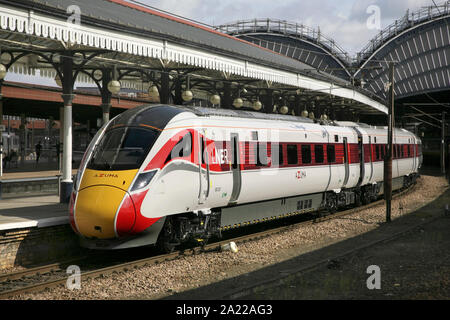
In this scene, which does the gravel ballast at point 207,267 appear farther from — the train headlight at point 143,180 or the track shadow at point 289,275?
the train headlight at point 143,180

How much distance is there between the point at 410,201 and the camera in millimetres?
25406

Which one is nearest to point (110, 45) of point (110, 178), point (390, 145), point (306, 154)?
point (110, 178)

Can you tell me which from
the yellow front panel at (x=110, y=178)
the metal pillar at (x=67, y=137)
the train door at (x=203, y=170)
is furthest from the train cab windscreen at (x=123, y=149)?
the metal pillar at (x=67, y=137)

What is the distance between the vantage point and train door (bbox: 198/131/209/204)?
12.3m

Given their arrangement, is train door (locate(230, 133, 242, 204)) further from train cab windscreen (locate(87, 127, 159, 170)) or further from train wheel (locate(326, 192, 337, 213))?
train wheel (locate(326, 192, 337, 213))

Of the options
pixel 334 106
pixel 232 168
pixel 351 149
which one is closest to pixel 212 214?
pixel 232 168

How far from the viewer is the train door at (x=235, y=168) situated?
13.4m

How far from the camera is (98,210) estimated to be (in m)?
10.5

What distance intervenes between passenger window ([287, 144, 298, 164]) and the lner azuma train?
0.11 ft

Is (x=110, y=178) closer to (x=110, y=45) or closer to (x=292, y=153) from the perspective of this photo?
(x=110, y=45)

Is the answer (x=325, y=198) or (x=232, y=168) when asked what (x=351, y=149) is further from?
(x=232, y=168)

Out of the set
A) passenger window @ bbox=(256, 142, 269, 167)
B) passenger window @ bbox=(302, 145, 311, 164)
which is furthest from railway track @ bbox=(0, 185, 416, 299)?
passenger window @ bbox=(302, 145, 311, 164)

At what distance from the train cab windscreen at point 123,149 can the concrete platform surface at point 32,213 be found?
6.44 ft

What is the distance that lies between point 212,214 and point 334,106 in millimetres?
29510
